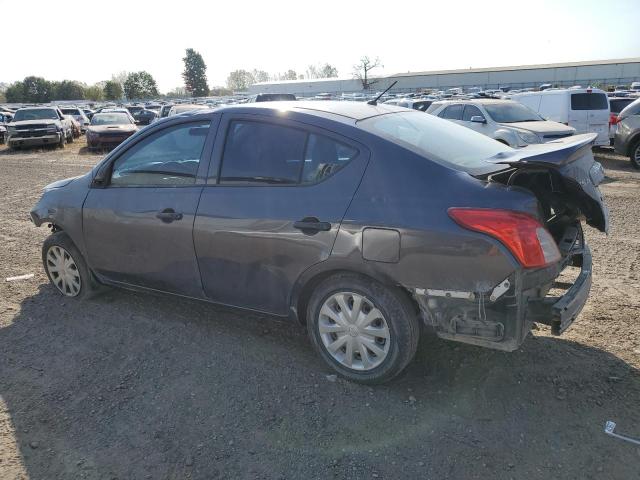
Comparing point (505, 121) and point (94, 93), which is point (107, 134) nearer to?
point (505, 121)

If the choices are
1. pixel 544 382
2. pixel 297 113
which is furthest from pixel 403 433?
pixel 297 113

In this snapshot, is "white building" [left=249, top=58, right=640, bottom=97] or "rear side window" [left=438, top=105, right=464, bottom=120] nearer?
"rear side window" [left=438, top=105, right=464, bottom=120]

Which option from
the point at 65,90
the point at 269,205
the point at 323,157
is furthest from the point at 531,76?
the point at 269,205

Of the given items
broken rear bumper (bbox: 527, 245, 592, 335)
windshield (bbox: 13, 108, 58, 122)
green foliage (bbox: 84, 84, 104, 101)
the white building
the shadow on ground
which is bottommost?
the shadow on ground

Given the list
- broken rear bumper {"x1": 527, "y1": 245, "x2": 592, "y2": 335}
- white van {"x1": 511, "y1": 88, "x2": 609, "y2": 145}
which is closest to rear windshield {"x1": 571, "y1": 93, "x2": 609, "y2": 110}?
white van {"x1": 511, "y1": 88, "x2": 609, "y2": 145}

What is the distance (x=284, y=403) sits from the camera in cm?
314

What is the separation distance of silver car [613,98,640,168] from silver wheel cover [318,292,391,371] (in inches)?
434

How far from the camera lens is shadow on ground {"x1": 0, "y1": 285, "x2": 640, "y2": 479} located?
2.63 meters

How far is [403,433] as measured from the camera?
9.30 ft

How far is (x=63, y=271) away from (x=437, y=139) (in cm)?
361

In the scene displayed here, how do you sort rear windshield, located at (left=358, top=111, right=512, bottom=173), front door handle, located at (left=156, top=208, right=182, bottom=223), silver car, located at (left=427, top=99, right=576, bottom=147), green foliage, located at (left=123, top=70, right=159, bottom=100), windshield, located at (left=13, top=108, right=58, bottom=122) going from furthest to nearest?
green foliage, located at (left=123, top=70, right=159, bottom=100) < windshield, located at (left=13, top=108, right=58, bottom=122) < silver car, located at (left=427, top=99, right=576, bottom=147) < front door handle, located at (left=156, top=208, right=182, bottom=223) < rear windshield, located at (left=358, top=111, right=512, bottom=173)

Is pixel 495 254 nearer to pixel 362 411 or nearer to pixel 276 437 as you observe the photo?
pixel 362 411

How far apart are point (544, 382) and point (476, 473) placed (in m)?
0.99

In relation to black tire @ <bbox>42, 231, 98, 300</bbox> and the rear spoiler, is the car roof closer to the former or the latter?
the rear spoiler
